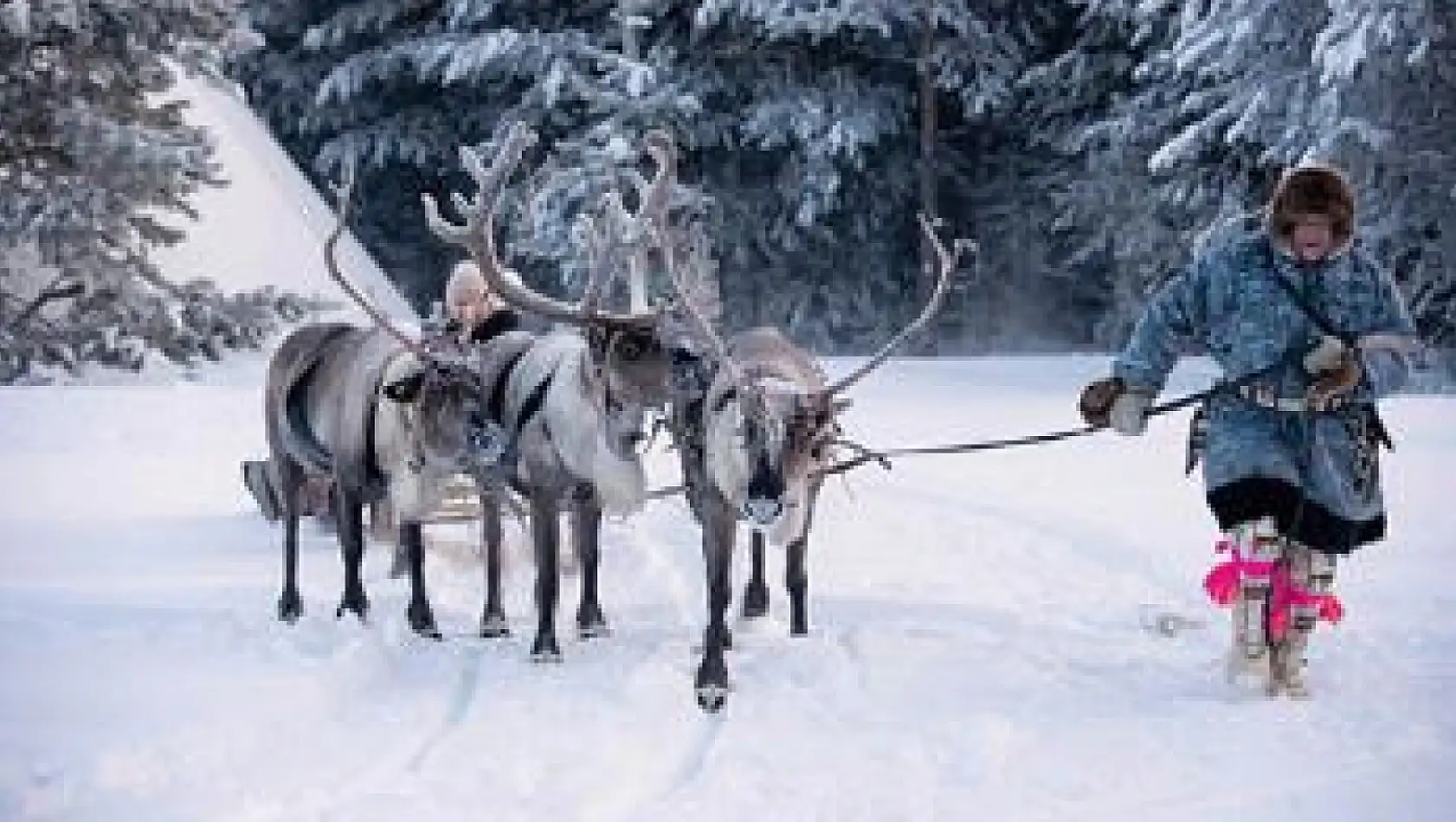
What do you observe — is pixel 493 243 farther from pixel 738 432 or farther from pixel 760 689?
pixel 760 689

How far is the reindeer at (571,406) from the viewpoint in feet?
21.6

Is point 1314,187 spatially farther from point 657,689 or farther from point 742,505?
point 657,689

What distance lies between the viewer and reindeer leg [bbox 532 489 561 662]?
6906 millimetres

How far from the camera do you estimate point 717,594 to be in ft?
21.0

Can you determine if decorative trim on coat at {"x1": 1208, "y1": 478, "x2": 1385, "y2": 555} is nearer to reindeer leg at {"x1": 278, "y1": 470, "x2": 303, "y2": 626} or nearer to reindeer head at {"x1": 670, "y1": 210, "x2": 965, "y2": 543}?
reindeer head at {"x1": 670, "y1": 210, "x2": 965, "y2": 543}

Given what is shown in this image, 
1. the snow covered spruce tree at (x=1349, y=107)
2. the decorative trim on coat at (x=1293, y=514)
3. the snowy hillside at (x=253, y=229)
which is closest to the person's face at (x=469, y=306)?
the decorative trim on coat at (x=1293, y=514)

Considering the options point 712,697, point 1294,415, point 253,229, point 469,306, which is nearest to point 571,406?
point 712,697

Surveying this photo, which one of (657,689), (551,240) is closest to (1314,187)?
(657,689)

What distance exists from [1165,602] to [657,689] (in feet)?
8.28

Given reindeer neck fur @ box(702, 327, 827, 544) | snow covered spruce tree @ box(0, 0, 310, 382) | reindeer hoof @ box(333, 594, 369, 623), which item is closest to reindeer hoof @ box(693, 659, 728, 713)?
reindeer neck fur @ box(702, 327, 827, 544)

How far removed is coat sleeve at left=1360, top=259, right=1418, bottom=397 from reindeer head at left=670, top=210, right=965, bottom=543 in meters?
1.43

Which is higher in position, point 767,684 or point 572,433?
point 572,433

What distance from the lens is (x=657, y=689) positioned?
246 inches

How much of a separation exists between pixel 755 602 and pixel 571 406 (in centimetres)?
123
